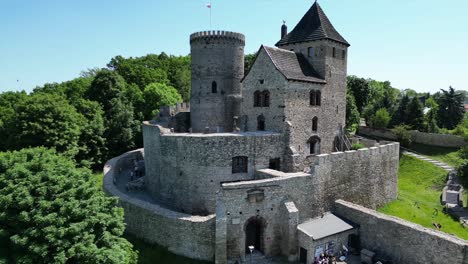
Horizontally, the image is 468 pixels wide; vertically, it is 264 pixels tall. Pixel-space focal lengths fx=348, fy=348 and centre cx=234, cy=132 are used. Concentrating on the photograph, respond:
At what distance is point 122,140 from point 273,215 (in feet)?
→ 98.0

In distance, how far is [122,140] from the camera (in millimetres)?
46188

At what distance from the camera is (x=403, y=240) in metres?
21.2

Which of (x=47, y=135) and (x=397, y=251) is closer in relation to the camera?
(x=397, y=251)

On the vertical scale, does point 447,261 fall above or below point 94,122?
below

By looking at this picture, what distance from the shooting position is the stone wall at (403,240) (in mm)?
19031

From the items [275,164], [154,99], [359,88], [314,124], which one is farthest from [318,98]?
[359,88]

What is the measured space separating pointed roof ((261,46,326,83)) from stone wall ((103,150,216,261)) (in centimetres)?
1340

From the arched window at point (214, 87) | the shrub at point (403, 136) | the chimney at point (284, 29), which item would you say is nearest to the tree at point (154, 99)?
the arched window at point (214, 87)

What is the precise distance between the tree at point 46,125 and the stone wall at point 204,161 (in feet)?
44.9

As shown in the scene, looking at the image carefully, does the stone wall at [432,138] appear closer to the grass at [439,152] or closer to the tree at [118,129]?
the grass at [439,152]

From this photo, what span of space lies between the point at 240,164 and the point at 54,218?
1375 centimetres

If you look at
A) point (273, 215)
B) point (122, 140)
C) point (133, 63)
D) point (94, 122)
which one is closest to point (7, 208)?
point (273, 215)

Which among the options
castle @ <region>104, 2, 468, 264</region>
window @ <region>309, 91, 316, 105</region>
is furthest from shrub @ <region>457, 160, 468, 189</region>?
window @ <region>309, 91, 316, 105</region>

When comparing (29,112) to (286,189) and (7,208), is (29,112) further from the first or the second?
(286,189)
